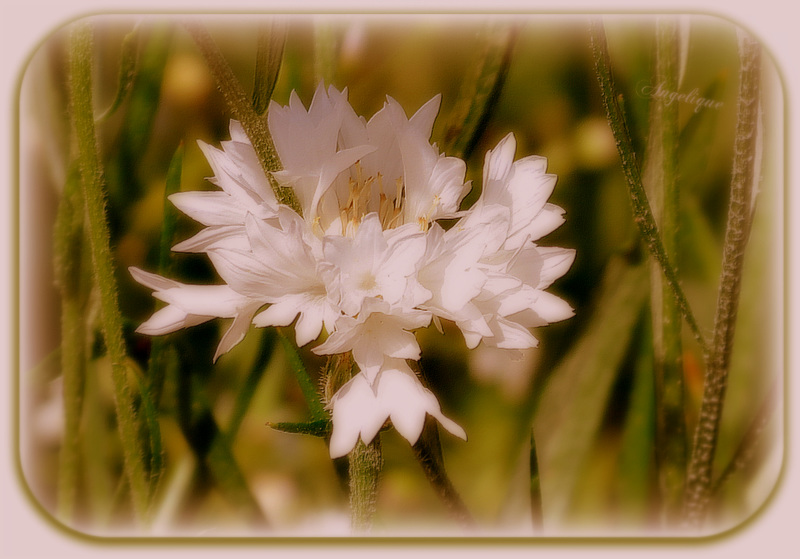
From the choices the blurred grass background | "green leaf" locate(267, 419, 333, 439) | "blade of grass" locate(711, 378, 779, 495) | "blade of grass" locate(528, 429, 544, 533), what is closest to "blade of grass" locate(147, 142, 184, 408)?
the blurred grass background

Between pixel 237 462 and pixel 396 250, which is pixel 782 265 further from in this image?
pixel 237 462

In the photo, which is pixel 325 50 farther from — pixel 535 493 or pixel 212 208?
pixel 535 493

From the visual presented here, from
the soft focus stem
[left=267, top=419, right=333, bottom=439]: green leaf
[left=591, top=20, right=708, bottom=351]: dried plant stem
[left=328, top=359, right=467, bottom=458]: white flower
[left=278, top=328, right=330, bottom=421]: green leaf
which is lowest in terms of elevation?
the soft focus stem

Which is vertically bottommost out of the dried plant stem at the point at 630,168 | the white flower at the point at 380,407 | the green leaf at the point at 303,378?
the green leaf at the point at 303,378

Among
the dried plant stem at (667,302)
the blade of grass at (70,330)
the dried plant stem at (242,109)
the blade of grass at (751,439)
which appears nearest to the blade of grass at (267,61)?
the dried plant stem at (242,109)

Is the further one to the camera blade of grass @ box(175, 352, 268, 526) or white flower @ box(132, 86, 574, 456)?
blade of grass @ box(175, 352, 268, 526)

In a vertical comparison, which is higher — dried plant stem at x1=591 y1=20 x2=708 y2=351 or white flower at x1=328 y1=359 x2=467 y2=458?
dried plant stem at x1=591 y1=20 x2=708 y2=351

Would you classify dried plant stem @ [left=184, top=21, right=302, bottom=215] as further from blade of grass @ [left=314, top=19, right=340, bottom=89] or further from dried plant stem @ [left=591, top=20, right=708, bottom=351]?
dried plant stem @ [left=591, top=20, right=708, bottom=351]

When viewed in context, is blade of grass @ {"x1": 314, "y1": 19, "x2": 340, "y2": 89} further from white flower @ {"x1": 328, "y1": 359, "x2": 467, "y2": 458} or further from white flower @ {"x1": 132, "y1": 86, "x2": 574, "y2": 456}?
white flower @ {"x1": 328, "y1": 359, "x2": 467, "y2": 458}

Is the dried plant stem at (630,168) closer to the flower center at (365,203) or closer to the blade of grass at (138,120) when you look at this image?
the flower center at (365,203)
